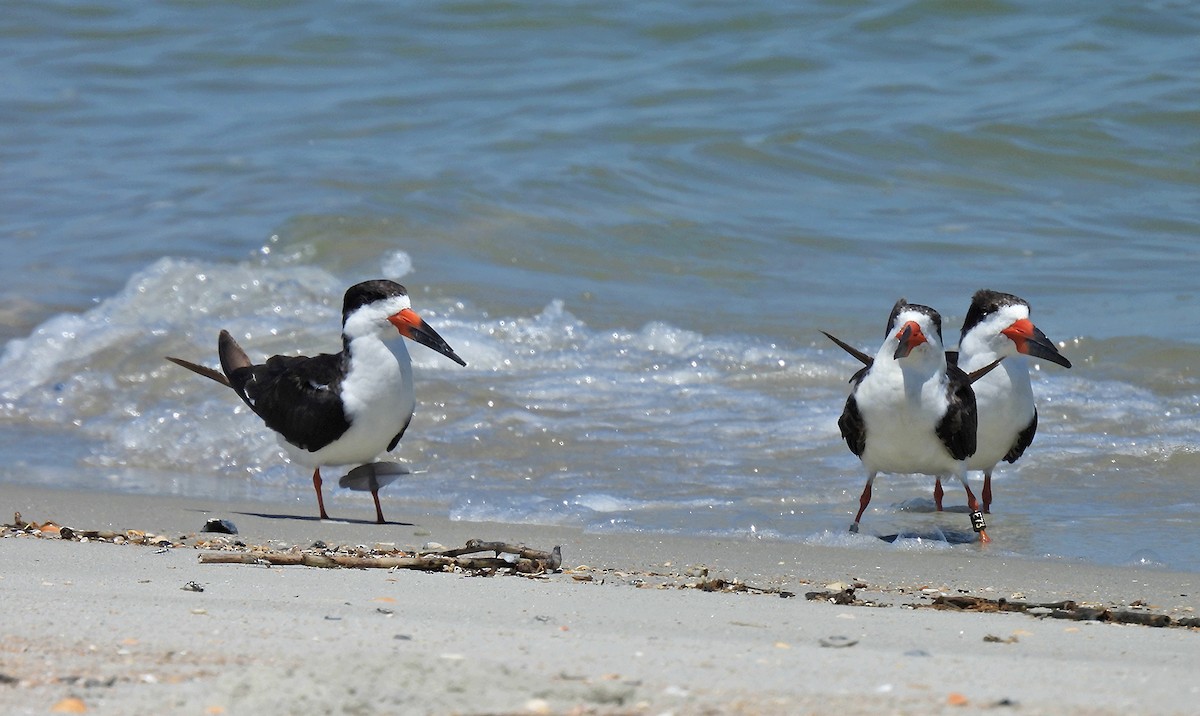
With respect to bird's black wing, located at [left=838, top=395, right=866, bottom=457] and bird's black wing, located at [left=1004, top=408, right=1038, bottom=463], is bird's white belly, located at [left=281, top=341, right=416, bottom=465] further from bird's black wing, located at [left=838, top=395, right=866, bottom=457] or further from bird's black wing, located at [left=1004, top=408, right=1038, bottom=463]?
bird's black wing, located at [left=1004, top=408, right=1038, bottom=463]

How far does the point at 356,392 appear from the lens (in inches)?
233

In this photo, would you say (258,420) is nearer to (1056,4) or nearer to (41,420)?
(41,420)

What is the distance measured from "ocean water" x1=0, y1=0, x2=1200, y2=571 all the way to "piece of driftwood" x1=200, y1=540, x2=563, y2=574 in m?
1.19

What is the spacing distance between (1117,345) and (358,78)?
903cm

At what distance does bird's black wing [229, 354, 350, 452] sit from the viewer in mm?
5914

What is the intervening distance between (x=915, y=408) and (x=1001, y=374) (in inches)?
34.8

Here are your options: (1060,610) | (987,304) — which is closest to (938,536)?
(987,304)

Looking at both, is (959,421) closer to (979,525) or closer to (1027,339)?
(979,525)

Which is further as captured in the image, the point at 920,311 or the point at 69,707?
the point at 920,311

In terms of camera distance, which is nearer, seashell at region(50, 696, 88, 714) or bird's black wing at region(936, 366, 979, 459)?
seashell at region(50, 696, 88, 714)

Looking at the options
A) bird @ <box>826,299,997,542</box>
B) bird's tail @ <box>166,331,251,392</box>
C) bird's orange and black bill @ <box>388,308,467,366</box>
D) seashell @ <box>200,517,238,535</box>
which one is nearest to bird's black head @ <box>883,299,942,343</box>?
bird @ <box>826,299,997,542</box>

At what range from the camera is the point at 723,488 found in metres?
6.35

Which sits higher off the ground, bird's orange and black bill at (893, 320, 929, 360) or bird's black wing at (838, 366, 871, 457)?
bird's orange and black bill at (893, 320, 929, 360)

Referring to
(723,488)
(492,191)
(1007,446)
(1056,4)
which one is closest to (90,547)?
(723,488)
